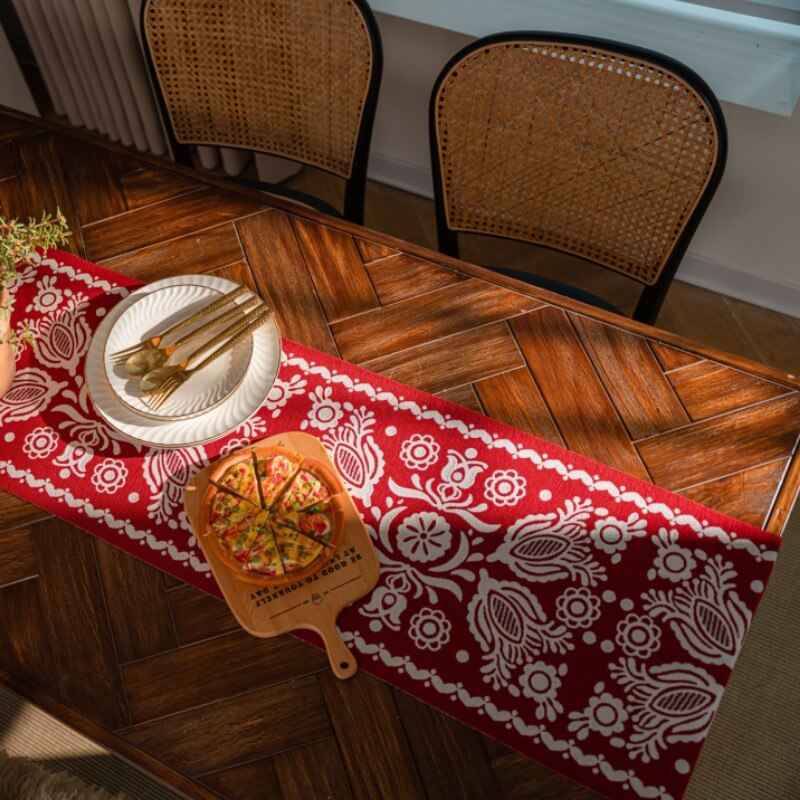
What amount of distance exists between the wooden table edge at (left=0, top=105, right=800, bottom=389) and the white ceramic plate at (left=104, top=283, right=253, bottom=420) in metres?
0.18

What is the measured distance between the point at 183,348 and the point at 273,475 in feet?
0.70

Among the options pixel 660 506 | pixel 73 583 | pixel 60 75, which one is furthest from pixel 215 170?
pixel 660 506

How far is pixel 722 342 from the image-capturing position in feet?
6.06

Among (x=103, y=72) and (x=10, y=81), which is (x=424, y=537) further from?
(x=10, y=81)

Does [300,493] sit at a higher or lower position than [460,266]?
lower

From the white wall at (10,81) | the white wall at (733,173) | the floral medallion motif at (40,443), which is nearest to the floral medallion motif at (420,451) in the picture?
the floral medallion motif at (40,443)

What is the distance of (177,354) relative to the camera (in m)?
1.01

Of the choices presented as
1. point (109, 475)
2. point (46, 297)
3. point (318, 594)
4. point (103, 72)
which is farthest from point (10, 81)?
point (318, 594)

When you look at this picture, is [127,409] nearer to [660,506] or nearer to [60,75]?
[660,506]

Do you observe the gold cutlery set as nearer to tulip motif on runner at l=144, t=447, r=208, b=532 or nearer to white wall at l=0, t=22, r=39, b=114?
tulip motif on runner at l=144, t=447, r=208, b=532

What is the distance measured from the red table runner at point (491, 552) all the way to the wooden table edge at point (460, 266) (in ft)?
0.66

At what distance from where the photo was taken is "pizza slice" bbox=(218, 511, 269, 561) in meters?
0.92

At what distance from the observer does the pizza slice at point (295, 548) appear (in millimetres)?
909

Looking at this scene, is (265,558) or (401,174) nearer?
(265,558)
